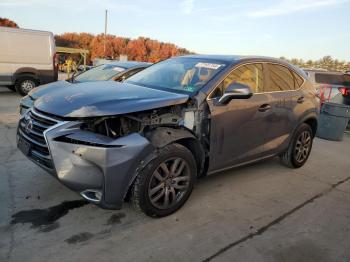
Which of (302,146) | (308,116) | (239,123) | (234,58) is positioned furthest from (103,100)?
(302,146)

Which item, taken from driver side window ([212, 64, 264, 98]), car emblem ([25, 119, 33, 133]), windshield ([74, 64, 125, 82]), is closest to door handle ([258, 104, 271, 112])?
driver side window ([212, 64, 264, 98])

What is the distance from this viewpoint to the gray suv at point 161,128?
3.17m

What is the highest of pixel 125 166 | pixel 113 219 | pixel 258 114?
pixel 258 114

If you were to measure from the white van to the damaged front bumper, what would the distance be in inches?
386

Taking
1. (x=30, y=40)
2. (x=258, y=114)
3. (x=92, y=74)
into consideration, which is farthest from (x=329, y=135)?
(x=30, y=40)

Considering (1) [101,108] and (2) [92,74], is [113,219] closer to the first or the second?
(1) [101,108]

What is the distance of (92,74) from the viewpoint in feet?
27.9

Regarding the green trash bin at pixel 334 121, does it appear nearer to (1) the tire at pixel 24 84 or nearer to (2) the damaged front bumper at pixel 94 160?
(2) the damaged front bumper at pixel 94 160

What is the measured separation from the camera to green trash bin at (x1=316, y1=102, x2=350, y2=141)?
8586 mm

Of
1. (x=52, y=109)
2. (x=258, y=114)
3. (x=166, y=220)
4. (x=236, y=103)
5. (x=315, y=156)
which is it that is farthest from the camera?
(x=315, y=156)

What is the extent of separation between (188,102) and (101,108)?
1.02 meters

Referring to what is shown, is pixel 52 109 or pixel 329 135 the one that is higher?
pixel 52 109

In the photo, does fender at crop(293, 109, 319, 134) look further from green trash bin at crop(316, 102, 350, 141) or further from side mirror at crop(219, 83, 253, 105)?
green trash bin at crop(316, 102, 350, 141)

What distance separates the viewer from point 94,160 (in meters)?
3.10
